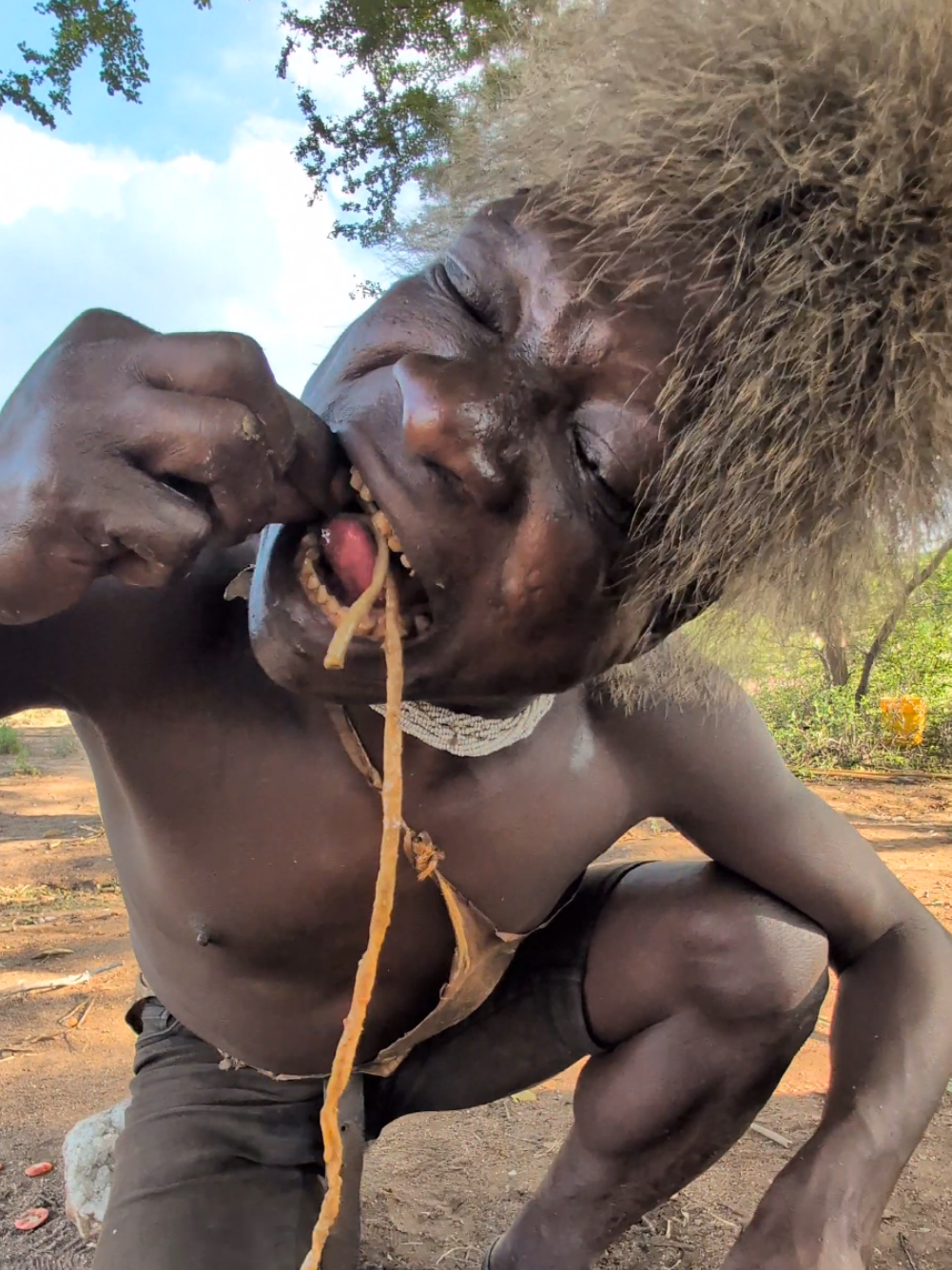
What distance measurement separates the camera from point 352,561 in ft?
3.21

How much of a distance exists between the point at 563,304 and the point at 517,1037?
121 cm

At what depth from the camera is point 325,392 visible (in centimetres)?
109

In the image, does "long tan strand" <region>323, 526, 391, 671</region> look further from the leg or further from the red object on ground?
the red object on ground

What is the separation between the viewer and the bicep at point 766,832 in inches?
60.3

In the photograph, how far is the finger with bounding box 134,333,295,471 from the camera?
0.80 meters

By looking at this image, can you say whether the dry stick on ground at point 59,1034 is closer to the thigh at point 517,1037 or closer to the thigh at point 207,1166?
the thigh at point 207,1166

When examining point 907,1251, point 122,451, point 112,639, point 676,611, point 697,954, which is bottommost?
point 907,1251

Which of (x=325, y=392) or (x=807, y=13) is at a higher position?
(x=807, y=13)

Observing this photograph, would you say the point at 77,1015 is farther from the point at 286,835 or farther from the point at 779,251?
the point at 779,251

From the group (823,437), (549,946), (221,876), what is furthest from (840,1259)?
(823,437)

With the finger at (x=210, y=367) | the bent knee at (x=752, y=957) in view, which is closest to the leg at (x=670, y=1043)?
the bent knee at (x=752, y=957)

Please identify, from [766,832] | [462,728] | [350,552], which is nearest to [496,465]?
[350,552]

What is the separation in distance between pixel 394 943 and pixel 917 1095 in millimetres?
806

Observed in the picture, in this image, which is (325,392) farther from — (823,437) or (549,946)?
(549,946)
